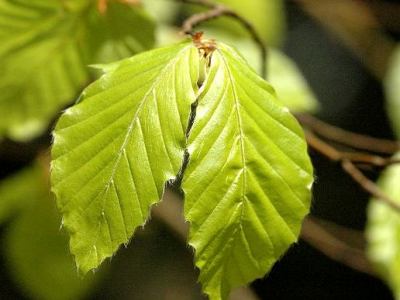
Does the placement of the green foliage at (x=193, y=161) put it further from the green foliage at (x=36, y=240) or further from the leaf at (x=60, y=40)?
the green foliage at (x=36, y=240)

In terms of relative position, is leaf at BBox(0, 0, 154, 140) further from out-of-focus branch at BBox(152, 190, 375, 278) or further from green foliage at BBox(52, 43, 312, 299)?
out-of-focus branch at BBox(152, 190, 375, 278)

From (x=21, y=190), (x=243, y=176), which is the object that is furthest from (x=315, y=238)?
(x=243, y=176)

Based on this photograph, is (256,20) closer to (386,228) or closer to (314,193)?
(386,228)

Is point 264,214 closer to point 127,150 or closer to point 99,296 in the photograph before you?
point 127,150

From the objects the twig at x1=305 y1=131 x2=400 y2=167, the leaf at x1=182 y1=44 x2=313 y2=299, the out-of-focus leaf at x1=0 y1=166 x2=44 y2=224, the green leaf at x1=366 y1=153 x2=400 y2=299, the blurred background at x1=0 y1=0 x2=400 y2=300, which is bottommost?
the blurred background at x1=0 y1=0 x2=400 y2=300

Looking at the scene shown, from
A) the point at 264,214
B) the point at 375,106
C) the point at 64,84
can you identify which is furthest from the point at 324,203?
the point at 264,214

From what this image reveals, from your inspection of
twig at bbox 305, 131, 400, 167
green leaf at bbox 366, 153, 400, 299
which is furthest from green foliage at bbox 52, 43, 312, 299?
green leaf at bbox 366, 153, 400, 299
